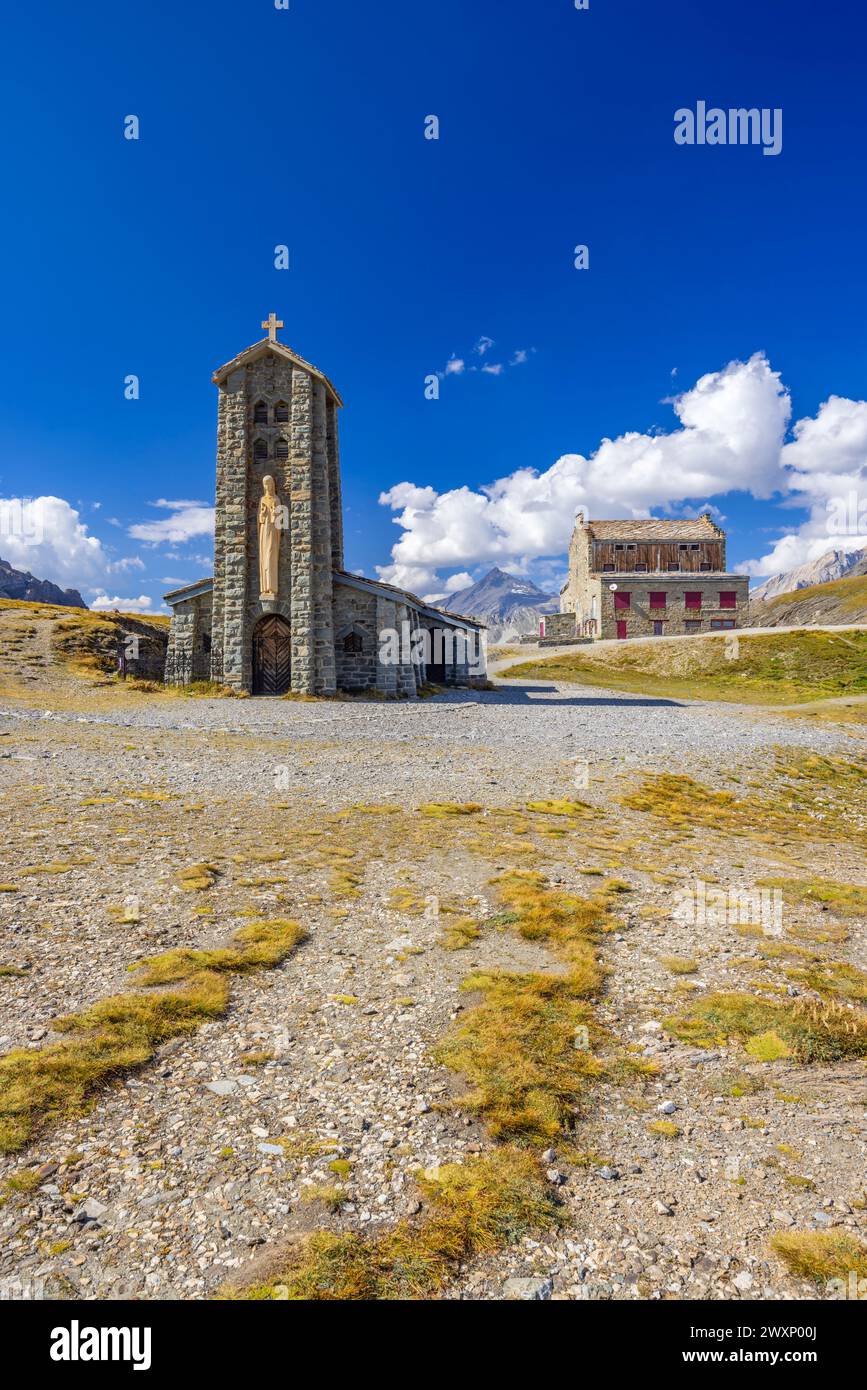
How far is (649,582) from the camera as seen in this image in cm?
6844

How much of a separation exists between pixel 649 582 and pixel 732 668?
23575 mm

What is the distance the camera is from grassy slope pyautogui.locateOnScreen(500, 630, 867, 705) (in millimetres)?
40562

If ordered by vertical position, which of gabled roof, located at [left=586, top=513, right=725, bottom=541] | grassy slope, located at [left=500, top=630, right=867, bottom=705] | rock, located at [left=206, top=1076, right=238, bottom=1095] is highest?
gabled roof, located at [left=586, top=513, right=725, bottom=541]

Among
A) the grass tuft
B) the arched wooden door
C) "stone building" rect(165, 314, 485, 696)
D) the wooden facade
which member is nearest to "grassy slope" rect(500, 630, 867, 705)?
"stone building" rect(165, 314, 485, 696)

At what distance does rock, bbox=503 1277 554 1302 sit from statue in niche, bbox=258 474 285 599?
30.0 m

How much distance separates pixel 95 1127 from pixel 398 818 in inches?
294

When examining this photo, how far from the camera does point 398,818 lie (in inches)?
441

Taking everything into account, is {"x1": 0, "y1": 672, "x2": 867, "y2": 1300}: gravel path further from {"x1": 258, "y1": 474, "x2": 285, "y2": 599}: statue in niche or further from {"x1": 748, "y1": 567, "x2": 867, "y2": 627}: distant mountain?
{"x1": 748, "y1": 567, "x2": 867, "y2": 627}: distant mountain

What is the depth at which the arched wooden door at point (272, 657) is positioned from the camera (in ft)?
103

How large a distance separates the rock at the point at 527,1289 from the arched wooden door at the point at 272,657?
2945 centimetres

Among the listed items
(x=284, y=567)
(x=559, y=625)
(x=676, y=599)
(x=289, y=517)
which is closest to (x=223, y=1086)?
(x=284, y=567)

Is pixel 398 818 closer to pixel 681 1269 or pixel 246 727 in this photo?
pixel 681 1269

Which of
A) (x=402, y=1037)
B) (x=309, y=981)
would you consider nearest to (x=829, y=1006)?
(x=402, y=1037)

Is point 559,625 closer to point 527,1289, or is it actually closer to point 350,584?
point 350,584
